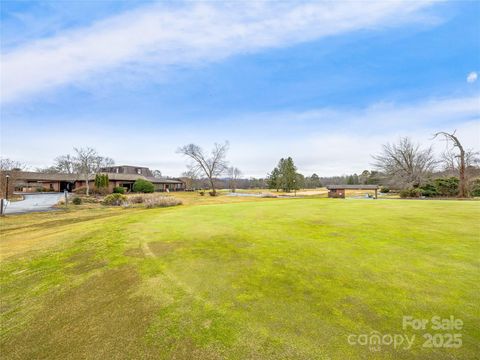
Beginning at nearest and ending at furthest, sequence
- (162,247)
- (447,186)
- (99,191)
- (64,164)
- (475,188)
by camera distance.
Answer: (162,247) → (475,188) → (447,186) → (99,191) → (64,164)

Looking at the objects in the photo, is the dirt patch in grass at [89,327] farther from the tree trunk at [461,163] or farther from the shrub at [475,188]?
the shrub at [475,188]

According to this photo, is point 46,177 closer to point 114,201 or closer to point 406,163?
point 114,201

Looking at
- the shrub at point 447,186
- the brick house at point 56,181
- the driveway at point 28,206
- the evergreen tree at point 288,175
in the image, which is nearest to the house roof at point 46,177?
the brick house at point 56,181

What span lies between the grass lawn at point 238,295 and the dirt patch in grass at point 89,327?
0.02 metres

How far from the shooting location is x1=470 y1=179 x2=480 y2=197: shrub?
25.8 metres

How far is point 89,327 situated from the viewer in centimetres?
289

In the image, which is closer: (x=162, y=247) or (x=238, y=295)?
(x=238, y=295)

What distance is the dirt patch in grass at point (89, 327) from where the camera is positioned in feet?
8.17

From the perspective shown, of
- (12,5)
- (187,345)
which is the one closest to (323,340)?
(187,345)

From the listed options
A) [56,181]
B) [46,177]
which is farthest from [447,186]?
[46,177]

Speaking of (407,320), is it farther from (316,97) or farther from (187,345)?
(316,97)

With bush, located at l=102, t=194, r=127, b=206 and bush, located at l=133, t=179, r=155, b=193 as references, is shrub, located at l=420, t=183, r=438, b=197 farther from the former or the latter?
bush, located at l=133, t=179, r=155, b=193

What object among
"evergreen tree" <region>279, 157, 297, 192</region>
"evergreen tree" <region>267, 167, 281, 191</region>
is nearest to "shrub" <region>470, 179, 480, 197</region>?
"evergreen tree" <region>279, 157, 297, 192</region>

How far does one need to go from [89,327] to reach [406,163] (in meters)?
46.8
